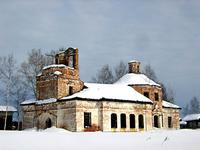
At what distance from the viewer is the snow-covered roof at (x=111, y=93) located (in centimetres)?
4058

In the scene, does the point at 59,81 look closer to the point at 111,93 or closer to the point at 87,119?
the point at 87,119

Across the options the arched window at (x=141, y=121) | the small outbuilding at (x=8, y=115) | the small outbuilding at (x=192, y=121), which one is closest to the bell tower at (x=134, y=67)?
the arched window at (x=141, y=121)

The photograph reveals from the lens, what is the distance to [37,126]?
139 ft

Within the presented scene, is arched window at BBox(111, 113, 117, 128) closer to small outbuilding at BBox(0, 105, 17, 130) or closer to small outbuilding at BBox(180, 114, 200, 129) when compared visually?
small outbuilding at BBox(0, 105, 17, 130)

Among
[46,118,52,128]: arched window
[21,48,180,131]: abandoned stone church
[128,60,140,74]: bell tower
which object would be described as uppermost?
[128,60,140,74]: bell tower

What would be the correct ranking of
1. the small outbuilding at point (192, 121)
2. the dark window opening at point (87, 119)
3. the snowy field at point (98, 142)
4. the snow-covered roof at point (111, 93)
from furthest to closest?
the small outbuilding at point (192, 121) → the snow-covered roof at point (111, 93) → the dark window opening at point (87, 119) → the snowy field at point (98, 142)

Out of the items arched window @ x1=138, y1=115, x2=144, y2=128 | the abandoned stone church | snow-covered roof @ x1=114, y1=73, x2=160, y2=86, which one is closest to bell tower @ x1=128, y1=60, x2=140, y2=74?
snow-covered roof @ x1=114, y1=73, x2=160, y2=86

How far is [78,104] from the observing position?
38969 mm

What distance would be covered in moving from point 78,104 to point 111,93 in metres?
5.12

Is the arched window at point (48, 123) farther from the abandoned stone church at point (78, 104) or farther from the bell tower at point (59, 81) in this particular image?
the bell tower at point (59, 81)

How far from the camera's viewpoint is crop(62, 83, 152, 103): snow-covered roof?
40578 mm

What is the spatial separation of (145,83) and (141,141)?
28.2 m

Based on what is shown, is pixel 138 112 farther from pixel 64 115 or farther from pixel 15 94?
pixel 15 94

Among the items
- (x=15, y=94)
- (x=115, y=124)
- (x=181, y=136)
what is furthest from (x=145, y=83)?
(x=181, y=136)
